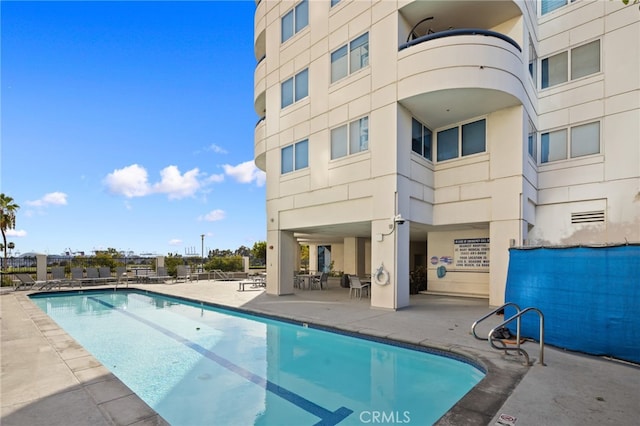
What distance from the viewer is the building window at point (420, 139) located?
1111 cm

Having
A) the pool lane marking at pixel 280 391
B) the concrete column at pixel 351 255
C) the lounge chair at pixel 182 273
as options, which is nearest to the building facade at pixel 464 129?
the pool lane marking at pixel 280 391

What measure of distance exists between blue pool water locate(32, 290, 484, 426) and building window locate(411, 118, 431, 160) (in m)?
6.88

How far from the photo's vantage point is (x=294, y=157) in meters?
13.8

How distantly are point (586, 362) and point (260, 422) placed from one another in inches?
199

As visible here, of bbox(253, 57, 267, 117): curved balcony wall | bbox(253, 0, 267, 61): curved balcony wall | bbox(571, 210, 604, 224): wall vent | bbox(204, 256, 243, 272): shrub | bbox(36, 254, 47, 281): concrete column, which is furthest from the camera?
bbox(204, 256, 243, 272): shrub

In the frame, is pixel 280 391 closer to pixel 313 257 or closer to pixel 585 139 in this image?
pixel 585 139

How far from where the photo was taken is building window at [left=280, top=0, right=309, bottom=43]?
44.6 ft

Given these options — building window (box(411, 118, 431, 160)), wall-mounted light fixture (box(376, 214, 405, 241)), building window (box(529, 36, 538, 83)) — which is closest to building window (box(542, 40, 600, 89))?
building window (box(529, 36, 538, 83))

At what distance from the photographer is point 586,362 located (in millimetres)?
5145

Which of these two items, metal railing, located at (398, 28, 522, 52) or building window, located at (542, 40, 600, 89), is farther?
building window, located at (542, 40, 600, 89)

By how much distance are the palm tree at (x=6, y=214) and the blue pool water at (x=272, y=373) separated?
73.7ft

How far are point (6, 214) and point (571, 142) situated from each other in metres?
35.5

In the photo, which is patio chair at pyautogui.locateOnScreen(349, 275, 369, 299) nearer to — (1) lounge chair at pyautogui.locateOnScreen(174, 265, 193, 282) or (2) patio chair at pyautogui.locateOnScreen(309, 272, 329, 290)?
(2) patio chair at pyautogui.locateOnScreen(309, 272, 329, 290)

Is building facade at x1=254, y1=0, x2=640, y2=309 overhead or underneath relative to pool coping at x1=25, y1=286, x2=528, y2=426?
overhead
